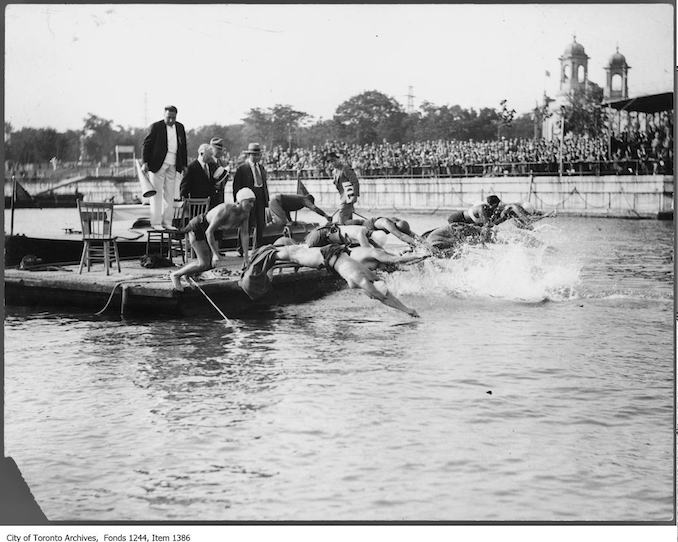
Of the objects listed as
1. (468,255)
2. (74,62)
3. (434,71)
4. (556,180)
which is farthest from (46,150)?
(556,180)

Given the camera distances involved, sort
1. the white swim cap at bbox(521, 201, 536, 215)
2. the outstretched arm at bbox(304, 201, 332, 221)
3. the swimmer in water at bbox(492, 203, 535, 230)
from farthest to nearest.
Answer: the white swim cap at bbox(521, 201, 536, 215)
the swimmer in water at bbox(492, 203, 535, 230)
the outstretched arm at bbox(304, 201, 332, 221)

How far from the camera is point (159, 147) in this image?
8.29 m

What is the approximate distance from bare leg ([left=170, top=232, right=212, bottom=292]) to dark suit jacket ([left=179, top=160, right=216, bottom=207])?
0.37 meters

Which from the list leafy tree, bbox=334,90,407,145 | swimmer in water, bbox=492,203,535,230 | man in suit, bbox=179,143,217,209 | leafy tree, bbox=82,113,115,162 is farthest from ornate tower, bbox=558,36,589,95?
leafy tree, bbox=82,113,115,162

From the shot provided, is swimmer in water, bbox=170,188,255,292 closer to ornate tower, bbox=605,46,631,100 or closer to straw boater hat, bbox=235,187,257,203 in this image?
straw boater hat, bbox=235,187,257,203

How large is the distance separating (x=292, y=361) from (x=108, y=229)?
261 centimetres

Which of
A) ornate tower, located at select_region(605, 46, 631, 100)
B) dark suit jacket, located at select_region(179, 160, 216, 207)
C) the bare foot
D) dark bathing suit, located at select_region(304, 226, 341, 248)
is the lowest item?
the bare foot

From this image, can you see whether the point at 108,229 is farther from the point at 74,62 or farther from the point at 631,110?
the point at 631,110

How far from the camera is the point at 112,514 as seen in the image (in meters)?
5.48

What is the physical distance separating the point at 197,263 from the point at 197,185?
27.6 inches

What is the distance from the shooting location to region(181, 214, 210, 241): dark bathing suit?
852 cm

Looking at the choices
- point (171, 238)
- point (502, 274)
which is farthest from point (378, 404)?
point (171, 238)

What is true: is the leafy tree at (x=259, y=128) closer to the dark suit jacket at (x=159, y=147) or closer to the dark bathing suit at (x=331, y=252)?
the dark suit jacket at (x=159, y=147)

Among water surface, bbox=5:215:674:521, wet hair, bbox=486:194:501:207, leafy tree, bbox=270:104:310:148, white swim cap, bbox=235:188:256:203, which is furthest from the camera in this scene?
wet hair, bbox=486:194:501:207
